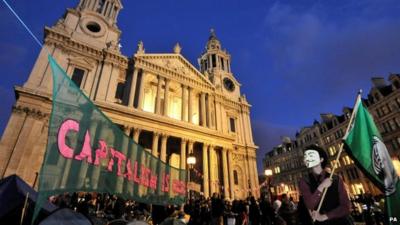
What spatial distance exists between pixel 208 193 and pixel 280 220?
50.3 feet

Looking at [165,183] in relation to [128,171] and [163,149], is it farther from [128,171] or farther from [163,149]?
[163,149]

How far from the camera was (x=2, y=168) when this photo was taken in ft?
50.6

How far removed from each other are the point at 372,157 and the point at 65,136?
19.5 feet

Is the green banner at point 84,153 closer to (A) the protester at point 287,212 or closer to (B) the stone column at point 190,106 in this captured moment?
(A) the protester at point 287,212

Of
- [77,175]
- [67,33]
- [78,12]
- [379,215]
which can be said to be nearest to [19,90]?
[67,33]

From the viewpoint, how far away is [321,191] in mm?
3090

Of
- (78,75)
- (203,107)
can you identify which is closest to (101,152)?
(78,75)

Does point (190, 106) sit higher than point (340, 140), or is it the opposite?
point (190, 106)

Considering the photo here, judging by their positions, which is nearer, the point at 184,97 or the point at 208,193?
the point at 208,193

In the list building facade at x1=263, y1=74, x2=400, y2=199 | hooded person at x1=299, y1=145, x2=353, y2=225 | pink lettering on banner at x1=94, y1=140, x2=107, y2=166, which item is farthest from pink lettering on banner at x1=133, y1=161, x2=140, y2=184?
building facade at x1=263, y1=74, x2=400, y2=199

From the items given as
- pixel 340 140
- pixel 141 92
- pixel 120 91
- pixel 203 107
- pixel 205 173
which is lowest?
pixel 205 173

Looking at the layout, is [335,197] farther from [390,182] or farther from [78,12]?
[78,12]

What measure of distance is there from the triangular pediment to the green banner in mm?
22964

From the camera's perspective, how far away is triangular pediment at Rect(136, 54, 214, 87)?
27.3 meters
